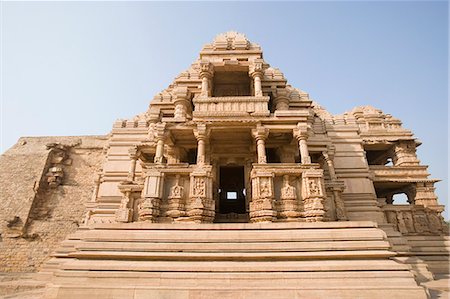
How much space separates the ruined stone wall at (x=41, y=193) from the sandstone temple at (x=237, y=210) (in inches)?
4.7

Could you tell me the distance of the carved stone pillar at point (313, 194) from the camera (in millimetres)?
7941

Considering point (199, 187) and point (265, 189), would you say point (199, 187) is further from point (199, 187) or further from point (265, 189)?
point (265, 189)

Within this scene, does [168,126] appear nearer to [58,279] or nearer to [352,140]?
[58,279]

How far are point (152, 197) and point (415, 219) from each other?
13856 millimetres

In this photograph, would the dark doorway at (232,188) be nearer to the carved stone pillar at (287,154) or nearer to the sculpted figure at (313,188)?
the carved stone pillar at (287,154)

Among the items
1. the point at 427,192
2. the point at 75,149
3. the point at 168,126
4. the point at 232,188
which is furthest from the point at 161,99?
the point at 427,192

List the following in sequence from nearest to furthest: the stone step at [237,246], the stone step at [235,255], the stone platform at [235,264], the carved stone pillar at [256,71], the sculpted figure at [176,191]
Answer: the stone platform at [235,264] < the stone step at [235,255] < the stone step at [237,246] < the sculpted figure at [176,191] < the carved stone pillar at [256,71]

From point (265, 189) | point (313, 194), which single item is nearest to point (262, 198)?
point (265, 189)

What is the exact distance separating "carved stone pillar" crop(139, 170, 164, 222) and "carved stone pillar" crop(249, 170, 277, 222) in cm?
320

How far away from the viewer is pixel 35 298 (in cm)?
653

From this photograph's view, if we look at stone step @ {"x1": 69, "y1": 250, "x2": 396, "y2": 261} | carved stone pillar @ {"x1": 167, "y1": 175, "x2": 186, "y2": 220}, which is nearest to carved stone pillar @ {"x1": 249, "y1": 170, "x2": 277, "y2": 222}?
stone step @ {"x1": 69, "y1": 250, "x2": 396, "y2": 261}

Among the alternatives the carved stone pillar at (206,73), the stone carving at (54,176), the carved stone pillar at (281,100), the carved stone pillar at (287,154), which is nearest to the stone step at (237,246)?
the carved stone pillar at (287,154)

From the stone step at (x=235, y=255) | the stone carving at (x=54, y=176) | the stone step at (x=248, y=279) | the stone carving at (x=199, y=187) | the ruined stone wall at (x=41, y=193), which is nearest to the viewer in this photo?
the stone step at (x=248, y=279)

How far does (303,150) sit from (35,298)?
9.49 metres
